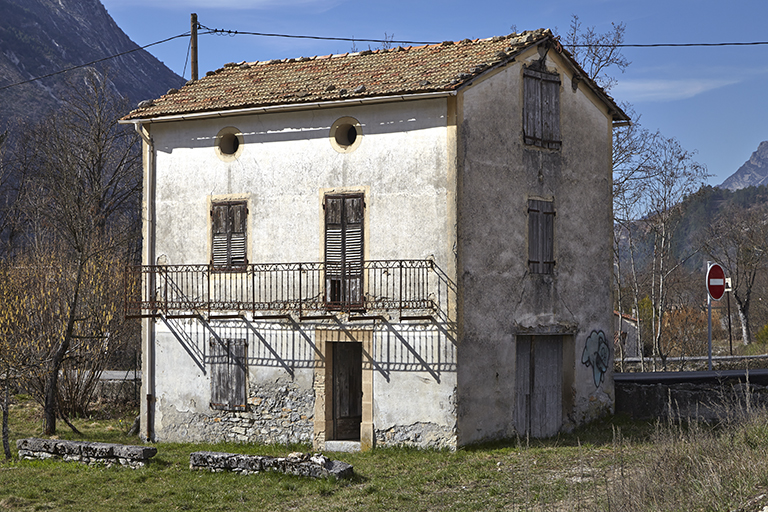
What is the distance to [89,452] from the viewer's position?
43.1ft

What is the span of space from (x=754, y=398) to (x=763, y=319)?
139 feet

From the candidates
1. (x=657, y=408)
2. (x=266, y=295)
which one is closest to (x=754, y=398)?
(x=657, y=408)

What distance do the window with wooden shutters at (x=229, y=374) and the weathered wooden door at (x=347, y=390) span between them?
6.07 feet

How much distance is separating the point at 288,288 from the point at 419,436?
3.68 metres

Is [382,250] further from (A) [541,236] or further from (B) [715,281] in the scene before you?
(B) [715,281]

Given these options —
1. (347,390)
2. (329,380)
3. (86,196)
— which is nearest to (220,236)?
(329,380)

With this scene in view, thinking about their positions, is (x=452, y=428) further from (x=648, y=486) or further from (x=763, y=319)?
(x=763, y=319)

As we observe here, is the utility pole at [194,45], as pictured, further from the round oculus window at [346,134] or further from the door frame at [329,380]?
the door frame at [329,380]

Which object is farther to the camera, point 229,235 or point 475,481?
point 229,235

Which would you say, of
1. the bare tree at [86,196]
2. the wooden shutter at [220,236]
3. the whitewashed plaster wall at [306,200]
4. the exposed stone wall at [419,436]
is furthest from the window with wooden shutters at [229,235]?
the bare tree at [86,196]

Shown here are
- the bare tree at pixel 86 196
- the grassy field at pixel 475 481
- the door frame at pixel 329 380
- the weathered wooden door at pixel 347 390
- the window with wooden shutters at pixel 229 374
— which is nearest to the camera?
the grassy field at pixel 475 481

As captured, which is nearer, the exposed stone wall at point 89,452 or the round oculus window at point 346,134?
the exposed stone wall at point 89,452

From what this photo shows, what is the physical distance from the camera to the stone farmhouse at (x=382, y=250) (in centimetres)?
1420

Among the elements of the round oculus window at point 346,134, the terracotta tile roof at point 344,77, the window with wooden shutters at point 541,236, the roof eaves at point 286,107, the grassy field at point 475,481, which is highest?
the terracotta tile roof at point 344,77
